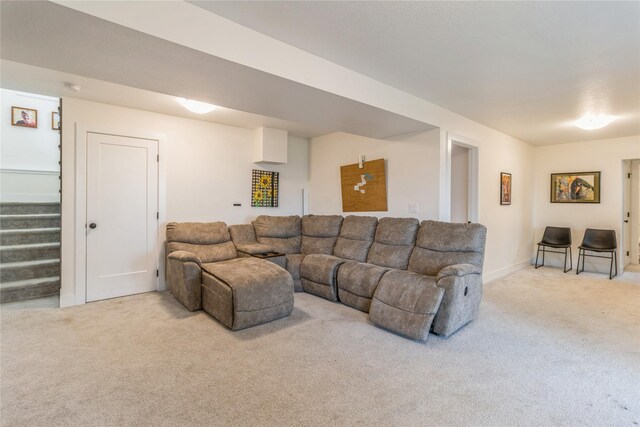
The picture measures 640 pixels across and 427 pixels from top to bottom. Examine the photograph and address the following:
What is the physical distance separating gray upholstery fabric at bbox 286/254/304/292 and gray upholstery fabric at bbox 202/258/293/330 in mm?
817

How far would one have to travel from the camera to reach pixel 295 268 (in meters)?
4.04

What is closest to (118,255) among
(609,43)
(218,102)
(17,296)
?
(17,296)

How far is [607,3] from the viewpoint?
5.84ft

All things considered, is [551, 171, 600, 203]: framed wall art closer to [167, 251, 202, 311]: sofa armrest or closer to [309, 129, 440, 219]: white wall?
[309, 129, 440, 219]: white wall

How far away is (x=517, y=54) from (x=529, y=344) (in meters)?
2.36

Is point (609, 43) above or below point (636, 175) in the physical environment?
above

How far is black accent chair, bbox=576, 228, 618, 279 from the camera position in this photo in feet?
16.1

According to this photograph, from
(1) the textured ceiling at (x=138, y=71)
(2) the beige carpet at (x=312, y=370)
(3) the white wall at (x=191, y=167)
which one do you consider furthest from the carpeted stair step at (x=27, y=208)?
(1) the textured ceiling at (x=138, y=71)

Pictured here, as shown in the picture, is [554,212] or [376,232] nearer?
[376,232]

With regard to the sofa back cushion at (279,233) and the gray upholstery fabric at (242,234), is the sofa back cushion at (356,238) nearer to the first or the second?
the sofa back cushion at (279,233)

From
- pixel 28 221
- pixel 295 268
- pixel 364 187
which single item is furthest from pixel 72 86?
pixel 364 187

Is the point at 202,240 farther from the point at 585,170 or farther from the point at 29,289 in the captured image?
the point at 585,170

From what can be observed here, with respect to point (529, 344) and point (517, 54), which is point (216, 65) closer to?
point (517, 54)

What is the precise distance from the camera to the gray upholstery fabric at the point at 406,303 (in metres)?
2.51
